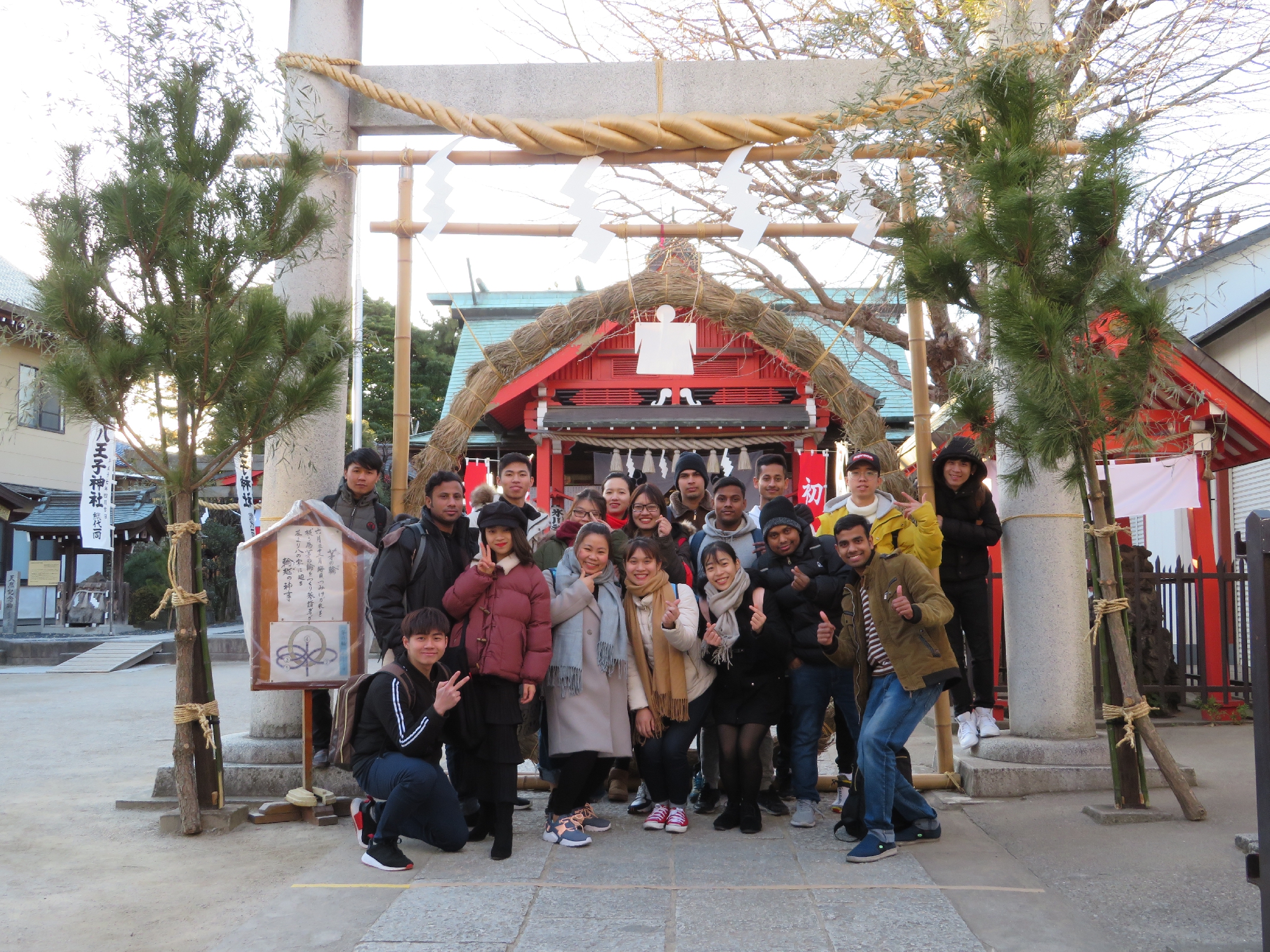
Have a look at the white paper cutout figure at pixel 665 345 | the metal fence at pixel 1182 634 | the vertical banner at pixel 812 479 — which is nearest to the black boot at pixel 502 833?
the white paper cutout figure at pixel 665 345

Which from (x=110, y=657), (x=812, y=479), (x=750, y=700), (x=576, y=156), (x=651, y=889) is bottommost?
(x=110, y=657)

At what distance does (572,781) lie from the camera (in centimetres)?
488

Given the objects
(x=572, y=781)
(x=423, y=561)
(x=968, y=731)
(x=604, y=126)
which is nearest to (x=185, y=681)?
(x=423, y=561)

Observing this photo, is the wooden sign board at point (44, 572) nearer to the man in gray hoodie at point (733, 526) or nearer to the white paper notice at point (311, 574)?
the white paper notice at point (311, 574)

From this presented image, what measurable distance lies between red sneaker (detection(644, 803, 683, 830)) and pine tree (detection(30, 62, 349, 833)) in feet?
7.48

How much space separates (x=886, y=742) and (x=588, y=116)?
409 cm

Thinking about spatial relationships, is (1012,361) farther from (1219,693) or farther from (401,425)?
(1219,693)

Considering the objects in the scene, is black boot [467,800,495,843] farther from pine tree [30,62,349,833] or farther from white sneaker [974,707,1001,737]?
white sneaker [974,707,1001,737]

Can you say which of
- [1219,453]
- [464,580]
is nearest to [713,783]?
[464,580]

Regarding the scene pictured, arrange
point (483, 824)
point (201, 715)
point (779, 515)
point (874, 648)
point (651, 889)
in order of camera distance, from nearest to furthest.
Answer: point (651, 889), point (874, 648), point (483, 824), point (201, 715), point (779, 515)

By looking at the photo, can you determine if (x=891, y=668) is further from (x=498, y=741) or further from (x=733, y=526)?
(x=498, y=741)

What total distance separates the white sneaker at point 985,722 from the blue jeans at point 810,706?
1.63m

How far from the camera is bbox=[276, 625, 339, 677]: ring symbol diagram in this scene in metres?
5.29

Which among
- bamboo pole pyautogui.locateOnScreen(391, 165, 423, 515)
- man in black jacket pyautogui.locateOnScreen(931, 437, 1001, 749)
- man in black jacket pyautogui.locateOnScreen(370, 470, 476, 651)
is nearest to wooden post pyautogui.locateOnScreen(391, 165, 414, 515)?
bamboo pole pyautogui.locateOnScreen(391, 165, 423, 515)
